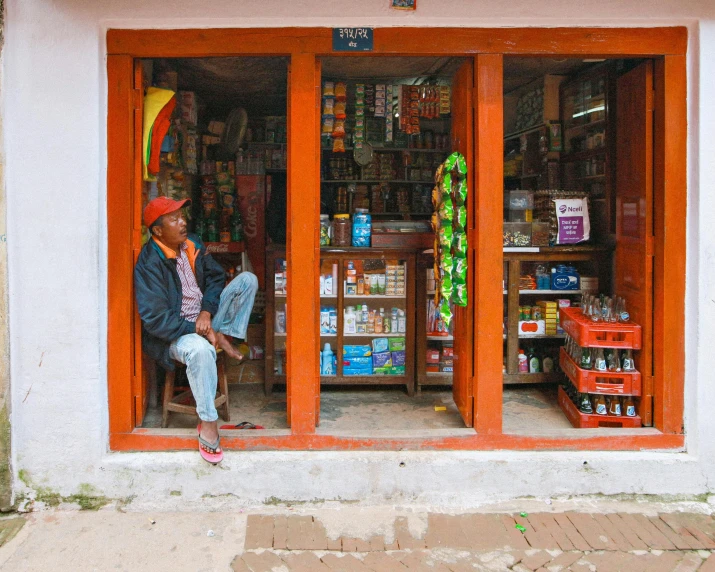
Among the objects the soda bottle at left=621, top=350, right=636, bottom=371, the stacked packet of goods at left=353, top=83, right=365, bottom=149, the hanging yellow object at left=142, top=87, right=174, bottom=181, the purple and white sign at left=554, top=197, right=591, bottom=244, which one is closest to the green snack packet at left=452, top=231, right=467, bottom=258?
the soda bottle at left=621, top=350, right=636, bottom=371

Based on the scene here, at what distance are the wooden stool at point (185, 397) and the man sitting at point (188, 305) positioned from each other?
19cm

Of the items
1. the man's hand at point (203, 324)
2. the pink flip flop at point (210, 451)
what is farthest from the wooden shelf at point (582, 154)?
the pink flip flop at point (210, 451)

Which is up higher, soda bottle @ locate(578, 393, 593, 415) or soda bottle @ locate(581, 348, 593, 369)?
soda bottle @ locate(581, 348, 593, 369)

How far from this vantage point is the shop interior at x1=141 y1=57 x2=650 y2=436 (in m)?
4.77

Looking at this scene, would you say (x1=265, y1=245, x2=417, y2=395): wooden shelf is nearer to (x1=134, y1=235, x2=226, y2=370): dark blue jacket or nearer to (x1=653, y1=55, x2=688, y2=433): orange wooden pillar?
(x1=134, y1=235, x2=226, y2=370): dark blue jacket

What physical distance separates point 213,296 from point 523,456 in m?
2.21

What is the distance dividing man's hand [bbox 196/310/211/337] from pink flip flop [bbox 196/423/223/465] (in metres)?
0.64

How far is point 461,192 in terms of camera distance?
13.9ft

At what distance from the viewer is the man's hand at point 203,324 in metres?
4.18

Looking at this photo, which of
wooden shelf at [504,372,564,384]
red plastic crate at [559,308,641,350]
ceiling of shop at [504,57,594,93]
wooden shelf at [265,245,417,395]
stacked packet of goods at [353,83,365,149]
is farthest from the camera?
stacked packet of goods at [353,83,365,149]

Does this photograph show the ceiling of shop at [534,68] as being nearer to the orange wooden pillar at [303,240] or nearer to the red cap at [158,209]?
the orange wooden pillar at [303,240]

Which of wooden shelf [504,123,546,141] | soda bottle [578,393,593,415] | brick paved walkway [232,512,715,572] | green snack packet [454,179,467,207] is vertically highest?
wooden shelf [504,123,546,141]

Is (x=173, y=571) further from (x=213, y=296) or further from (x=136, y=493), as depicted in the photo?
(x=213, y=296)

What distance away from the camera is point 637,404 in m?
4.51
